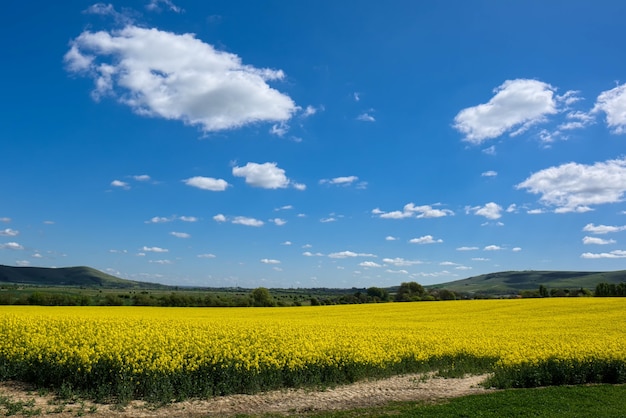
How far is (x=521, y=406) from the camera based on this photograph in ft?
40.4

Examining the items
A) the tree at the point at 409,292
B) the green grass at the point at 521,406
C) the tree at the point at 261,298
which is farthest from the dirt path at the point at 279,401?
the tree at the point at 409,292

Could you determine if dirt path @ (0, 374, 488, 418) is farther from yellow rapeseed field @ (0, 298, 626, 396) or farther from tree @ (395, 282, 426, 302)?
tree @ (395, 282, 426, 302)

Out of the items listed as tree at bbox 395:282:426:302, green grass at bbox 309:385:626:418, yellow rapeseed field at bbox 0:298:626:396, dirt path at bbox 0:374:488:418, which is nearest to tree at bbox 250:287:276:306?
tree at bbox 395:282:426:302

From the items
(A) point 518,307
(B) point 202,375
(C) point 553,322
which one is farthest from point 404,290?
(B) point 202,375

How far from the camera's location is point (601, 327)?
2883 centimetres

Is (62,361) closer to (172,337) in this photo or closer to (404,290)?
(172,337)

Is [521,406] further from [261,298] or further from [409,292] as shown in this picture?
[409,292]

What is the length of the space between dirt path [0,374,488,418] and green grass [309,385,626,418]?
0.77 metres

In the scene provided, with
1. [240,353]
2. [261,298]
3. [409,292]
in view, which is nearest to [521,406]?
[240,353]

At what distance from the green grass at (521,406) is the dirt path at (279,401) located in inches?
30.3

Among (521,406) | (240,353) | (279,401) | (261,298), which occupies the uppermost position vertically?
(240,353)

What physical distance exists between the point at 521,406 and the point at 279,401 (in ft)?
21.2

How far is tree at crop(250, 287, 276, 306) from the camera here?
74375 millimetres

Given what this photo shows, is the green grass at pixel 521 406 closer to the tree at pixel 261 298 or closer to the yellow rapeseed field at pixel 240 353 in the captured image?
the yellow rapeseed field at pixel 240 353
